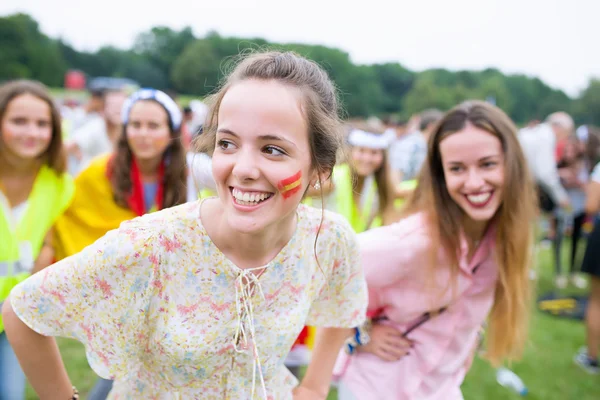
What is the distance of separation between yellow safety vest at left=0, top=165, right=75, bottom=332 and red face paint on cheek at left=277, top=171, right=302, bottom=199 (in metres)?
1.89

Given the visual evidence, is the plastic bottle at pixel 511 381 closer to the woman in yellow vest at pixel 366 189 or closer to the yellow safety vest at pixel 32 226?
the woman in yellow vest at pixel 366 189

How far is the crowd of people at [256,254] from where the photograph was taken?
4.52 feet

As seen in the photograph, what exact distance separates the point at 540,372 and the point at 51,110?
4.46 metres

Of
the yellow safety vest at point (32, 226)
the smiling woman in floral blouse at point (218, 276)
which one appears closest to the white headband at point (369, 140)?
the yellow safety vest at point (32, 226)

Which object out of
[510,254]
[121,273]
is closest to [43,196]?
[121,273]

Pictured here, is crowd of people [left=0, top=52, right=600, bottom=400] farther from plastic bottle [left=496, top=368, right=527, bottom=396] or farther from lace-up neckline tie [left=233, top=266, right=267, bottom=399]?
plastic bottle [left=496, top=368, right=527, bottom=396]

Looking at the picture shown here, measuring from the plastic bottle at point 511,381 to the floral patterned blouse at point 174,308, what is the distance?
3.13 meters

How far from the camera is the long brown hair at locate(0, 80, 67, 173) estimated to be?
111 inches

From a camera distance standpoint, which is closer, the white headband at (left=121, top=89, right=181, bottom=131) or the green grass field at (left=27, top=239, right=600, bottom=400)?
the white headband at (left=121, top=89, right=181, bottom=131)

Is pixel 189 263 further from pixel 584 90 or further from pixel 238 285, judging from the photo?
pixel 584 90

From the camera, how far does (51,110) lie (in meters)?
2.95

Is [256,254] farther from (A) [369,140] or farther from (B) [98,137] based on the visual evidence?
Result: (B) [98,137]

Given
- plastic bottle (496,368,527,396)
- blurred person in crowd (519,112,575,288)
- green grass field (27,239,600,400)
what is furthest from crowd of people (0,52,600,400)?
blurred person in crowd (519,112,575,288)

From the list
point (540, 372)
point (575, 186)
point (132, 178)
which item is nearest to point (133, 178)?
point (132, 178)
